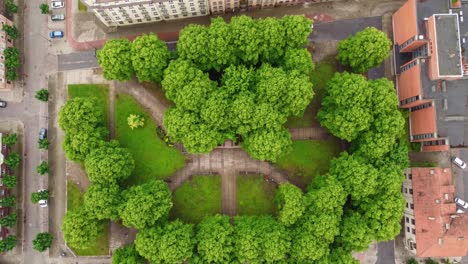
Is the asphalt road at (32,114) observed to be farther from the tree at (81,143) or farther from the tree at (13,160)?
the tree at (81,143)

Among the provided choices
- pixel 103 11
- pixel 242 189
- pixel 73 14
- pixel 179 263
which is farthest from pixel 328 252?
pixel 73 14

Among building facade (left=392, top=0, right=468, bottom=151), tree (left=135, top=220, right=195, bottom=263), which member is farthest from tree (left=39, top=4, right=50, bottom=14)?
building facade (left=392, top=0, right=468, bottom=151)

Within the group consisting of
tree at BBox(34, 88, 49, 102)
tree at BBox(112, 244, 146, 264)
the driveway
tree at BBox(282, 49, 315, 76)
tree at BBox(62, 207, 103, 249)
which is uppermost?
the driveway

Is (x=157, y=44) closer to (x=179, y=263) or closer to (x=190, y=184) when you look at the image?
(x=190, y=184)

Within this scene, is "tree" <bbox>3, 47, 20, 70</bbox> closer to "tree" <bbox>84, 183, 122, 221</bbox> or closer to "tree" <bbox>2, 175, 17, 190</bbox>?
"tree" <bbox>2, 175, 17, 190</bbox>

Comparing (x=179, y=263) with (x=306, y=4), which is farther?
(x=306, y=4)

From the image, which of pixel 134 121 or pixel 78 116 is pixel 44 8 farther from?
pixel 134 121

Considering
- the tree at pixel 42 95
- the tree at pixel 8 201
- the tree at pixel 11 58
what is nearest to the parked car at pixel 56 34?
the tree at pixel 11 58
